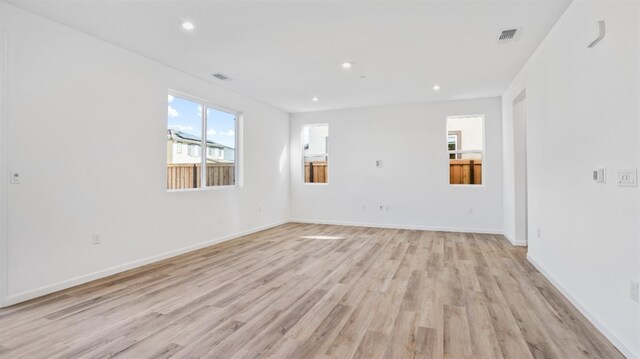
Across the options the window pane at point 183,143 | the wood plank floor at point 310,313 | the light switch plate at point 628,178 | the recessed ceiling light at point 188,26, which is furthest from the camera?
the window pane at point 183,143

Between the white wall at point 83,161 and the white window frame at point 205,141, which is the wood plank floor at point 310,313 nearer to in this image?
the white wall at point 83,161

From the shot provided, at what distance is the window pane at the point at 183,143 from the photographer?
4391 millimetres

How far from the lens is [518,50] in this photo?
3.67 m

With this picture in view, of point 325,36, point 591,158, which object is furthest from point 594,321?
point 325,36

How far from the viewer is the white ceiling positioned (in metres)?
2.75

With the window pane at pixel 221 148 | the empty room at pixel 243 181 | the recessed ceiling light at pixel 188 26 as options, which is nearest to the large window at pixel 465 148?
the empty room at pixel 243 181

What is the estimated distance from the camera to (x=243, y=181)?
5.80 metres

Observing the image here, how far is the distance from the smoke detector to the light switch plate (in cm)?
190

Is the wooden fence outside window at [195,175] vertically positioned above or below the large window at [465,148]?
below

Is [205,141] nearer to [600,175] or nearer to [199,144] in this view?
[199,144]

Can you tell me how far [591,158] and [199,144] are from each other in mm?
4705

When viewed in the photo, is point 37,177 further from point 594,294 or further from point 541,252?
point 541,252

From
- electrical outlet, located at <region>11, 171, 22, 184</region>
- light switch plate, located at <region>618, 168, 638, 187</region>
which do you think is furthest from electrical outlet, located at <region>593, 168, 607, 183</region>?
electrical outlet, located at <region>11, 171, 22, 184</region>

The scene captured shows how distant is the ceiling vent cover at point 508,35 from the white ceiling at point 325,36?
0.25 ft
